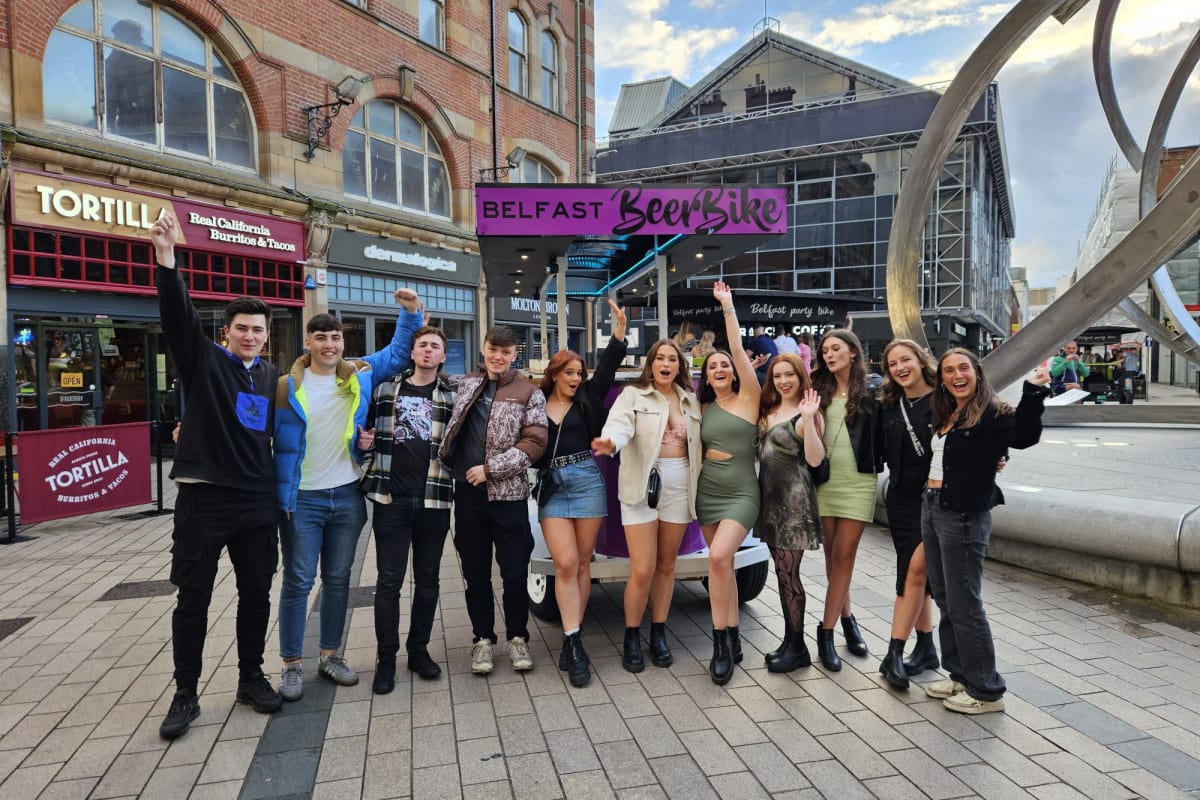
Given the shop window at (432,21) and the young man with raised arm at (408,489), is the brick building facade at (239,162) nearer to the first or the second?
the shop window at (432,21)

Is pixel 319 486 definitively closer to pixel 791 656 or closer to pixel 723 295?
pixel 723 295

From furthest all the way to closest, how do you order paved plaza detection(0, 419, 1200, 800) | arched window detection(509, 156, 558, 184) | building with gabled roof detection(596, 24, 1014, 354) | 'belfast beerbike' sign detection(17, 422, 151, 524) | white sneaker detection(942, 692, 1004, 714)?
building with gabled roof detection(596, 24, 1014, 354)
arched window detection(509, 156, 558, 184)
'belfast beerbike' sign detection(17, 422, 151, 524)
white sneaker detection(942, 692, 1004, 714)
paved plaza detection(0, 419, 1200, 800)

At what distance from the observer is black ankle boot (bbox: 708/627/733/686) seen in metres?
3.79

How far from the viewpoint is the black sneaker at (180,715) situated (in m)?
3.29

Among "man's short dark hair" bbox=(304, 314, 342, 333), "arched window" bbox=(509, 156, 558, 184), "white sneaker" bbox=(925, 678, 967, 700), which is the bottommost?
"white sneaker" bbox=(925, 678, 967, 700)

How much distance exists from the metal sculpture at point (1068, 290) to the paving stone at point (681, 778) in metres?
5.11

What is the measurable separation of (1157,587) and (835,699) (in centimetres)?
295

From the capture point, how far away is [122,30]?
11.4 metres

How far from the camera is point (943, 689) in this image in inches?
142

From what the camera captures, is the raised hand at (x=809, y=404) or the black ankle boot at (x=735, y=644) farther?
the black ankle boot at (x=735, y=644)

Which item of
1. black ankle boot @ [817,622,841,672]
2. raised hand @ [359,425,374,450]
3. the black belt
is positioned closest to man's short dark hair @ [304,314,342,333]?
raised hand @ [359,425,374,450]

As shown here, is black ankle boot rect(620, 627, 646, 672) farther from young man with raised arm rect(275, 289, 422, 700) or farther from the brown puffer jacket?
young man with raised arm rect(275, 289, 422, 700)

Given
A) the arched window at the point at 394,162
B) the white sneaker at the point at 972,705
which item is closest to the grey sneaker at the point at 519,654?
the white sneaker at the point at 972,705

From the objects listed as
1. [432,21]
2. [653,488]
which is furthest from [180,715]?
[432,21]
